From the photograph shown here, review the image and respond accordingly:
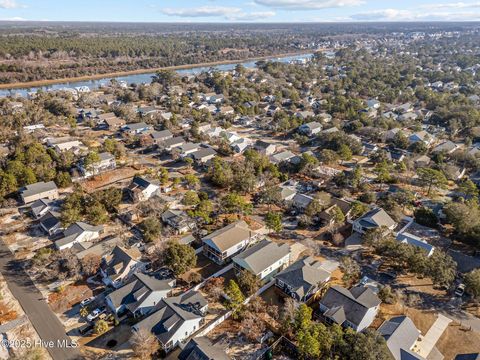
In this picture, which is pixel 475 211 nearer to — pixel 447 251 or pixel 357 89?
pixel 447 251

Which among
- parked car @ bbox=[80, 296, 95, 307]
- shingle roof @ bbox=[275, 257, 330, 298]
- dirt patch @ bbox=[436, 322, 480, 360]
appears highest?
shingle roof @ bbox=[275, 257, 330, 298]

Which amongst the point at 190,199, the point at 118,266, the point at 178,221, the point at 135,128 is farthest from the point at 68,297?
the point at 135,128

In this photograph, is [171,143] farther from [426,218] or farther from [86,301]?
[426,218]

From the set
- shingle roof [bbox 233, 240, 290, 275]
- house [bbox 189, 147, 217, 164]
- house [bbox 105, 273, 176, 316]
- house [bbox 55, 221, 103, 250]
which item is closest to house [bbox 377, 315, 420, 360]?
shingle roof [bbox 233, 240, 290, 275]

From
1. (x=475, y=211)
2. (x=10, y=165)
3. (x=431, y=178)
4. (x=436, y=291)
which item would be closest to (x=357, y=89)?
(x=431, y=178)

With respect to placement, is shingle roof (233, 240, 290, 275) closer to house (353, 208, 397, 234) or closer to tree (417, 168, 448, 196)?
house (353, 208, 397, 234)

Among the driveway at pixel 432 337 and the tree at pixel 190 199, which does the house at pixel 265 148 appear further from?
the driveway at pixel 432 337
